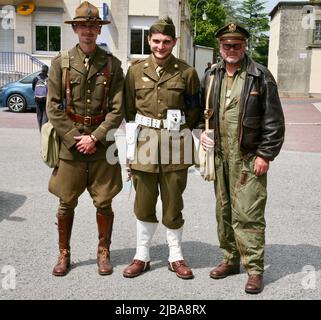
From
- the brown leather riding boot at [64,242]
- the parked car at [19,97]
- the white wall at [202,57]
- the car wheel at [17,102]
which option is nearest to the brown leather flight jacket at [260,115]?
the brown leather riding boot at [64,242]

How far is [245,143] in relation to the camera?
395 cm

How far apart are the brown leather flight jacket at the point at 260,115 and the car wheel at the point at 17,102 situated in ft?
49.2

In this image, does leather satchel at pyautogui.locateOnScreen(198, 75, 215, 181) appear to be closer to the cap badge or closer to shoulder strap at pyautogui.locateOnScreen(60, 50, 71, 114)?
the cap badge

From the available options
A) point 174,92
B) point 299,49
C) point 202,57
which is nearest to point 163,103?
point 174,92

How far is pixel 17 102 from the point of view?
17859 mm

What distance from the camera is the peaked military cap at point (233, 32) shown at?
393 centimetres

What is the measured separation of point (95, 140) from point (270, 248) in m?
2.12

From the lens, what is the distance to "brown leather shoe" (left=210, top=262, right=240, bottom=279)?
14.0 ft

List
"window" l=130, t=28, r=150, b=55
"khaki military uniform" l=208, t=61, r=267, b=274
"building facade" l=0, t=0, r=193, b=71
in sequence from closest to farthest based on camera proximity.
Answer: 1. "khaki military uniform" l=208, t=61, r=267, b=274
2. "building facade" l=0, t=0, r=193, b=71
3. "window" l=130, t=28, r=150, b=55

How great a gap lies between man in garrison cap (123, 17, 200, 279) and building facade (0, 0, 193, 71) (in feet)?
67.4

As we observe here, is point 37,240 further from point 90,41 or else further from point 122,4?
point 122,4

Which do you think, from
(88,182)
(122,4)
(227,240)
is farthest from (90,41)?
(122,4)

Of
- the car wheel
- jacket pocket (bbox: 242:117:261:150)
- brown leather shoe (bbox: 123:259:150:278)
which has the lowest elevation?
brown leather shoe (bbox: 123:259:150:278)

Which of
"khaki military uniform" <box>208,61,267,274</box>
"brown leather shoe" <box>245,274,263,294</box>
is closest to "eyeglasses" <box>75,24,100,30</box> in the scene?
"khaki military uniform" <box>208,61,267,274</box>
